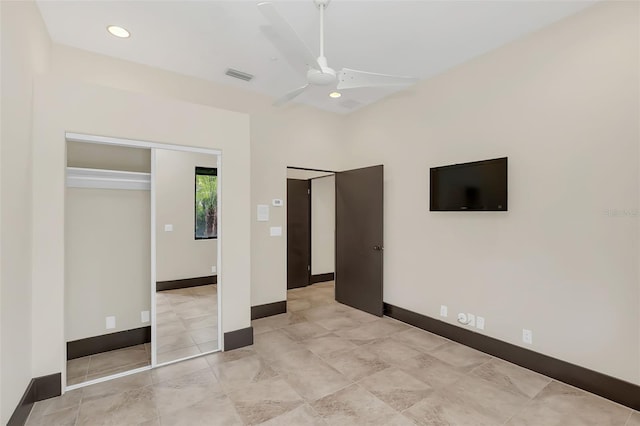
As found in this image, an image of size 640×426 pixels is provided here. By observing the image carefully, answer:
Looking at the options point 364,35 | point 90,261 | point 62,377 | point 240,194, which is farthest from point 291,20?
point 62,377

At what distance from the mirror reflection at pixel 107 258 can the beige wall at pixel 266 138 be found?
102 cm

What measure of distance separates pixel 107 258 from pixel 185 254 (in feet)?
2.53

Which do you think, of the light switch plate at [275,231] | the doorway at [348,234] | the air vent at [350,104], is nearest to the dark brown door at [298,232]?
the doorway at [348,234]

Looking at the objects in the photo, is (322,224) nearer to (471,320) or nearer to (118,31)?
(471,320)

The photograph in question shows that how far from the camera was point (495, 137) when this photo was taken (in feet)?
10.6

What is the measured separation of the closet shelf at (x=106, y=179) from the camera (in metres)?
2.97

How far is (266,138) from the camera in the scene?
4.51m

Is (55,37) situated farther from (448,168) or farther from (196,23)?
(448,168)

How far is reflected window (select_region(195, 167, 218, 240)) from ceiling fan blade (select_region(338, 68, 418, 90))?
169cm

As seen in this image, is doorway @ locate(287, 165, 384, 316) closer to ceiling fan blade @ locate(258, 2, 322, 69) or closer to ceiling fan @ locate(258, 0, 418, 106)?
ceiling fan @ locate(258, 0, 418, 106)

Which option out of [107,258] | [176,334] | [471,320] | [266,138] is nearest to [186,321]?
[176,334]

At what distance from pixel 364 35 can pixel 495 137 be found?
1.74m

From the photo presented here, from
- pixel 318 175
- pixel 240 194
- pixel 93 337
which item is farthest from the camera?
pixel 318 175

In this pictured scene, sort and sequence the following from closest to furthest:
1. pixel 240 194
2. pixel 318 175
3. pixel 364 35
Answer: pixel 364 35
pixel 240 194
pixel 318 175
